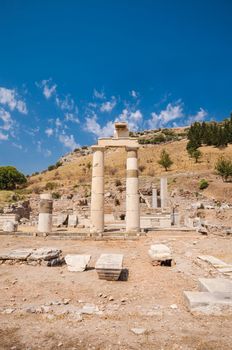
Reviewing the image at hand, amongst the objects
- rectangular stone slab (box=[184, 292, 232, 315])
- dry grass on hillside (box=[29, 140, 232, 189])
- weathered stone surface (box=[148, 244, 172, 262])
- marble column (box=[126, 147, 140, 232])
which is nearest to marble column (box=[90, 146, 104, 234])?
marble column (box=[126, 147, 140, 232])

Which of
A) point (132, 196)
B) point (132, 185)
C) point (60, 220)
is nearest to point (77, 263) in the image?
point (132, 196)

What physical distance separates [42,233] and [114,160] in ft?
209

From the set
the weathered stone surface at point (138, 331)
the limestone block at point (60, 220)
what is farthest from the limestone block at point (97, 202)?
the weathered stone surface at point (138, 331)

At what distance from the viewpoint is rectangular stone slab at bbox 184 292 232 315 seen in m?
4.69

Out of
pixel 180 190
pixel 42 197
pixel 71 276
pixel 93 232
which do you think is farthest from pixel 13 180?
pixel 71 276

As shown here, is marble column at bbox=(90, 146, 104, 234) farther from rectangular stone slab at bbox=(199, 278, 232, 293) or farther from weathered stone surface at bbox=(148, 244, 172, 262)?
rectangular stone slab at bbox=(199, 278, 232, 293)

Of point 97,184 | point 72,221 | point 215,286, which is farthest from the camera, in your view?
point 72,221

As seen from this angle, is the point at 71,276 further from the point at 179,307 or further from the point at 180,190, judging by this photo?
the point at 180,190

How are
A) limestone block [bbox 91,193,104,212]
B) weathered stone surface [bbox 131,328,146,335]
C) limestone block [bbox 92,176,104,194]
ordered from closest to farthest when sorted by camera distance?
weathered stone surface [bbox 131,328,146,335], limestone block [bbox 91,193,104,212], limestone block [bbox 92,176,104,194]

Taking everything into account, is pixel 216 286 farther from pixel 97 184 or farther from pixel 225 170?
pixel 225 170

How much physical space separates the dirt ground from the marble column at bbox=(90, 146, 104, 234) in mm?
6890

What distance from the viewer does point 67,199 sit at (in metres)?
37.6

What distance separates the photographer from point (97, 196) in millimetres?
16609

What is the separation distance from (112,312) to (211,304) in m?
1.78
